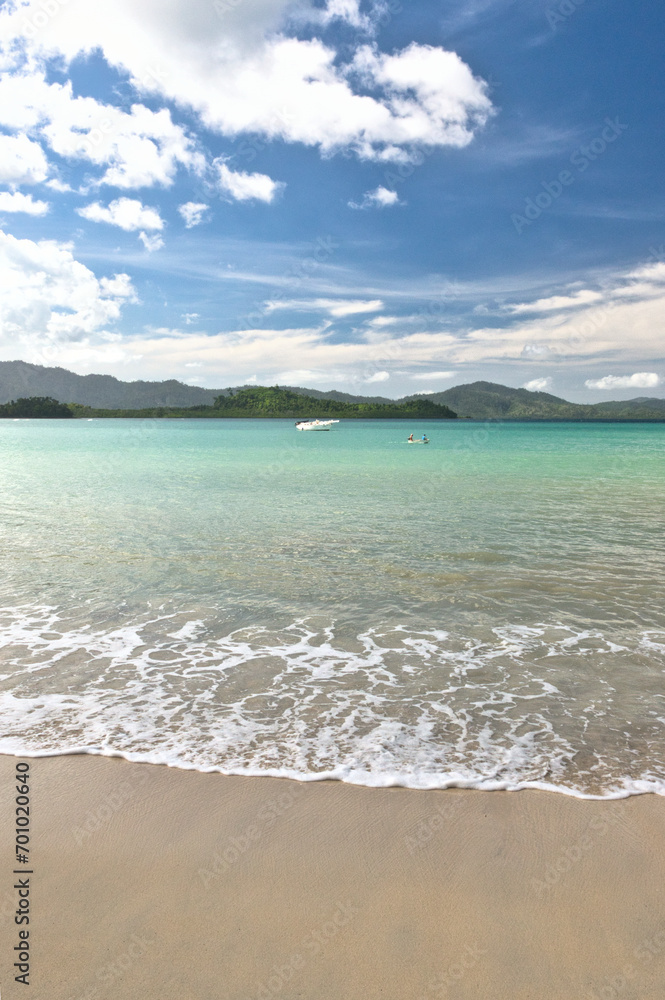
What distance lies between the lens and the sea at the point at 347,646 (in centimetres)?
542

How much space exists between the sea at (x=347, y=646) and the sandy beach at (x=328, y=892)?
0.43 metres

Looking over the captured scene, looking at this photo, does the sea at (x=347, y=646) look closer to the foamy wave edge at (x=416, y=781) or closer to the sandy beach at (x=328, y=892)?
the foamy wave edge at (x=416, y=781)

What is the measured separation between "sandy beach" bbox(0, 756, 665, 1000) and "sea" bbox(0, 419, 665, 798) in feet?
1.42

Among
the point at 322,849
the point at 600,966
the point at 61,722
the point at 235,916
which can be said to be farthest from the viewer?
the point at 61,722

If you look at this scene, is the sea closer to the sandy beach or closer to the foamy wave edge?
the foamy wave edge

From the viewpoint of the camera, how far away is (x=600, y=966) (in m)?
3.17

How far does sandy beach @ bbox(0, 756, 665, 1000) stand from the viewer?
123 inches

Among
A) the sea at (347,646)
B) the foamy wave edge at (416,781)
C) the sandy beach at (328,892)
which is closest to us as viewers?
the sandy beach at (328,892)

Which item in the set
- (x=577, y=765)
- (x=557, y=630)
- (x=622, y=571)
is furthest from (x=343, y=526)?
(x=577, y=765)

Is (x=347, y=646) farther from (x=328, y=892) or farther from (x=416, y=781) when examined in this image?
(x=328, y=892)

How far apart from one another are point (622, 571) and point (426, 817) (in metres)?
9.50

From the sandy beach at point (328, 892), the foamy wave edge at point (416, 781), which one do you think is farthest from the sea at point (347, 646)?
the sandy beach at point (328, 892)

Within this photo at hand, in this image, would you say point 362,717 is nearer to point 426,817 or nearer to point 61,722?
point 426,817

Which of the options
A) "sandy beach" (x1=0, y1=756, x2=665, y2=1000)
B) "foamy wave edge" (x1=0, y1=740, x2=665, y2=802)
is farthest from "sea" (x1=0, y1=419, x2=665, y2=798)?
"sandy beach" (x1=0, y1=756, x2=665, y2=1000)
